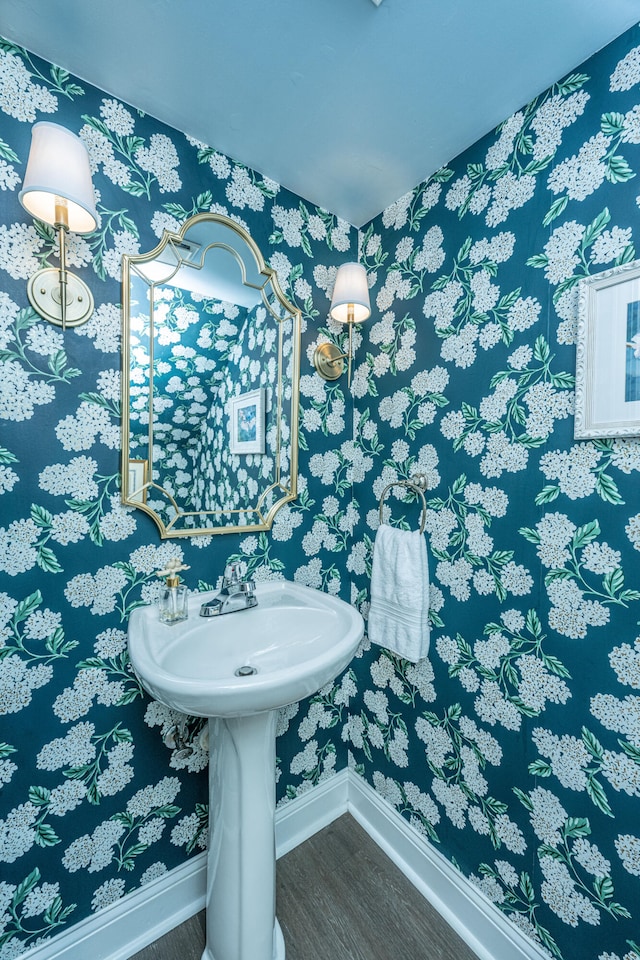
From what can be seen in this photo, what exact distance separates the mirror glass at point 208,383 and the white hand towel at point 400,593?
40cm

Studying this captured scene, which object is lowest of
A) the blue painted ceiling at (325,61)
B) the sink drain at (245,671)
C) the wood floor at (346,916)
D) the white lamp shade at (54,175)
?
the wood floor at (346,916)

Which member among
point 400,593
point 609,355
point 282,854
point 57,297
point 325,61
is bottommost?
point 282,854

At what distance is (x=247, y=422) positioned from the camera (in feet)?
4.28

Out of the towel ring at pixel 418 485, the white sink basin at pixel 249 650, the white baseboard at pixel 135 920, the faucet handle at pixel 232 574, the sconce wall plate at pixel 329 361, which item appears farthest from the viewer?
the sconce wall plate at pixel 329 361

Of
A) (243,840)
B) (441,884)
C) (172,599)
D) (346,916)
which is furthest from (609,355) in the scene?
(346,916)

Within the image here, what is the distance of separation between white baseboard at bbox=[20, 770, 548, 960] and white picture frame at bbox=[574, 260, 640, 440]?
4.46 ft

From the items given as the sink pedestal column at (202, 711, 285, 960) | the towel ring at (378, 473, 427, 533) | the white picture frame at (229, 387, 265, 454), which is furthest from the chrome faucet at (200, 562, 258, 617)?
the towel ring at (378, 473, 427, 533)

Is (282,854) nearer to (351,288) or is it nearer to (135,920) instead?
(135,920)

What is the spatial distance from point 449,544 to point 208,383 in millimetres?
920

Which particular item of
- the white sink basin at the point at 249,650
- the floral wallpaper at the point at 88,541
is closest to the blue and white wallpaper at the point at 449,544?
the floral wallpaper at the point at 88,541

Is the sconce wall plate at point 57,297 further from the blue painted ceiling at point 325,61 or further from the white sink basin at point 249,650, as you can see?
the white sink basin at point 249,650

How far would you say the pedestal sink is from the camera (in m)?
0.93

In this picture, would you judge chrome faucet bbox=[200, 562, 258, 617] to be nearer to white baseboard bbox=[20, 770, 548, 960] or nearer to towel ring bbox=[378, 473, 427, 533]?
towel ring bbox=[378, 473, 427, 533]

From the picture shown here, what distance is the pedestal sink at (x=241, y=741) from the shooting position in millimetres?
929
